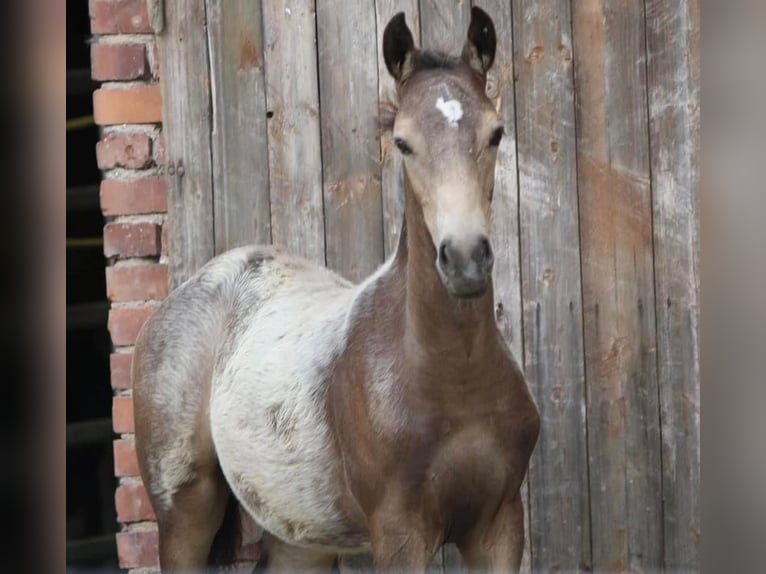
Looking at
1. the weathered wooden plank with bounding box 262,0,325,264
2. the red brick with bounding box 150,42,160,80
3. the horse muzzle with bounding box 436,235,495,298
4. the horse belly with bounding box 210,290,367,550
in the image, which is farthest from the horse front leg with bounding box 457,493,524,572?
the red brick with bounding box 150,42,160,80

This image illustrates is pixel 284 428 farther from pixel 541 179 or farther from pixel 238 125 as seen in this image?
pixel 541 179

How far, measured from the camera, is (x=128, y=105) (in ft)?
11.1

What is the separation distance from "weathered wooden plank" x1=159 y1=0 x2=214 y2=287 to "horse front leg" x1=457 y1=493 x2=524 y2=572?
53.2 inches

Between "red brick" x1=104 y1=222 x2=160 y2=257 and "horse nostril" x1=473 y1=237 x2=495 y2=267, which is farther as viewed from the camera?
"red brick" x1=104 y1=222 x2=160 y2=257

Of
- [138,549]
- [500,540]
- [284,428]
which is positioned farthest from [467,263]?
[138,549]

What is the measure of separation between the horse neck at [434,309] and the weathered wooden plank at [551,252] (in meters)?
1.03

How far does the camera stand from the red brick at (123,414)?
11.3 ft

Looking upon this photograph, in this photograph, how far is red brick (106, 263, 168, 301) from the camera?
3.42 m

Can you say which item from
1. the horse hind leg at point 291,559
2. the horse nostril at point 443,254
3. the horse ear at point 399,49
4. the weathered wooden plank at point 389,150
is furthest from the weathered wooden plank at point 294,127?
the horse nostril at point 443,254

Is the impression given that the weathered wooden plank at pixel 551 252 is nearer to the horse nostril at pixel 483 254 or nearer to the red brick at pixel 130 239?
the red brick at pixel 130 239

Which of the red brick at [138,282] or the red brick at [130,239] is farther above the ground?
the red brick at [130,239]

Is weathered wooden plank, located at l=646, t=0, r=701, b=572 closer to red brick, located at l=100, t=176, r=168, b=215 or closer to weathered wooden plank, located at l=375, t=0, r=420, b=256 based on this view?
weathered wooden plank, located at l=375, t=0, r=420, b=256
